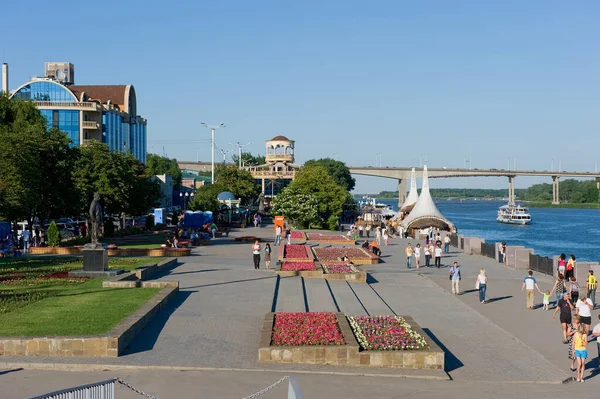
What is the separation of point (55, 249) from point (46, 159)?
7.22 metres

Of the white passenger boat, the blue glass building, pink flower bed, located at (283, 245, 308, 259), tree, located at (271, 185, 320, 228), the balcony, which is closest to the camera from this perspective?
pink flower bed, located at (283, 245, 308, 259)

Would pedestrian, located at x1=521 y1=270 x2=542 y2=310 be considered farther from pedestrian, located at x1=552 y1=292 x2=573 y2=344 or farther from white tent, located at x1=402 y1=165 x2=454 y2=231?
white tent, located at x1=402 y1=165 x2=454 y2=231

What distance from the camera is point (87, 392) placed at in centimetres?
928

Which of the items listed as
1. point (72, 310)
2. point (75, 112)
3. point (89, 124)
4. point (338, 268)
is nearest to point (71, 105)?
point (75, 112)

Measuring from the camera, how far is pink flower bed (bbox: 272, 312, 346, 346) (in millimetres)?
15500

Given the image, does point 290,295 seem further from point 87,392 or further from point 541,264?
point 541,264

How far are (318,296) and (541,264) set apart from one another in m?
16.1

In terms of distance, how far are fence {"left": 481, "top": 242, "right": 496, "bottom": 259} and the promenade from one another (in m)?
13.3

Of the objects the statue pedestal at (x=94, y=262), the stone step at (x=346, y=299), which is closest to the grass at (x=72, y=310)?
the statue pedestal at (x=94, y=262)

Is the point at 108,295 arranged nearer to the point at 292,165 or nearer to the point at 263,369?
the point at 263,369

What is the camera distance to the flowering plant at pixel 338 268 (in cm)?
3090

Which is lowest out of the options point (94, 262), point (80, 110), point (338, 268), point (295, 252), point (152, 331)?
point (152, 331)

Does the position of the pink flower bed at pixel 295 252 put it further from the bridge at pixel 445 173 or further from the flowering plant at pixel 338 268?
the bridge at pixel 445 173

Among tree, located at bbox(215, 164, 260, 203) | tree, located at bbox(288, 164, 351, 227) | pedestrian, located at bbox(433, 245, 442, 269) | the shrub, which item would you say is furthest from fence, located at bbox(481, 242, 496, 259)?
tree, located at bbox(215, 164, 260, 203)
